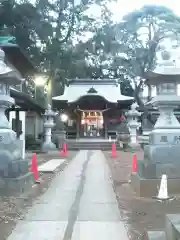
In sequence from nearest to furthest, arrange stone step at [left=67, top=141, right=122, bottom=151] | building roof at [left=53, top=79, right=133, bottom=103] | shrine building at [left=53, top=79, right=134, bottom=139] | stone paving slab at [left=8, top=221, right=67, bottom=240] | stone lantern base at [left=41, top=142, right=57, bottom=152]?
stone paving slab at [left=8, top=221, right=67, bottom=240], stone lantern base at [left=41, top=142, right=57, bottom=152], stone step at [left=67, top=141, right=122, bottom=151], shrine building at [left=53, top=79, right=134, bottom=139], building roof at [left=53, top=79, right=133, bottom=103]

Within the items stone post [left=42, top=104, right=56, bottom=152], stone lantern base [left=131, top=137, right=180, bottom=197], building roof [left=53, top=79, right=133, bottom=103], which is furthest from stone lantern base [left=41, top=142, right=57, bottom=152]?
stone lantern base [left=131, top=137, right=180, bottom=197]

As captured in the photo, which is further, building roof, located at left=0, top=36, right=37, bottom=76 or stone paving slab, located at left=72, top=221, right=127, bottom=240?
building roof, located at left=0, top=36, right=37, bottom=76

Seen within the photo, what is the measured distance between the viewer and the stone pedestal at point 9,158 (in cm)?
833

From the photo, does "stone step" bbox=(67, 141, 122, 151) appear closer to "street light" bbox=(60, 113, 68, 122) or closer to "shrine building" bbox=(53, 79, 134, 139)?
"shrine building" bbox=(53, 79, 134, 139)

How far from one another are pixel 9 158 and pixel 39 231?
3.26 metres

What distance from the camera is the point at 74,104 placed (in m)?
36.1

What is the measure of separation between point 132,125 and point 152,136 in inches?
794

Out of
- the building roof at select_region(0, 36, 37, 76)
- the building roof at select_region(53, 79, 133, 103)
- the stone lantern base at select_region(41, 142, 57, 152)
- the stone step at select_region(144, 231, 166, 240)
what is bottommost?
the stone step at select_region(144, 231, 166, 240)

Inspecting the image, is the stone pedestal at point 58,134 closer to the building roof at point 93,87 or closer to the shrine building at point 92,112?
the shrine building at point 92,112

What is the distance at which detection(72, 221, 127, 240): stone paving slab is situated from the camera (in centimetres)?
532

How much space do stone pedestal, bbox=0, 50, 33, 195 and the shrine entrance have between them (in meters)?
28.1

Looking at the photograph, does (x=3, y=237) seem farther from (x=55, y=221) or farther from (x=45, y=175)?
(x=45, y=175)

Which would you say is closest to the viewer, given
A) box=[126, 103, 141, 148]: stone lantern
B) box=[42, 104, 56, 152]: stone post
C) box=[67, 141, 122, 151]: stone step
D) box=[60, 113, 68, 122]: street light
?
box=[42, 104, 56, 152]: stone post

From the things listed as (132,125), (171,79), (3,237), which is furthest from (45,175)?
(132,125)
